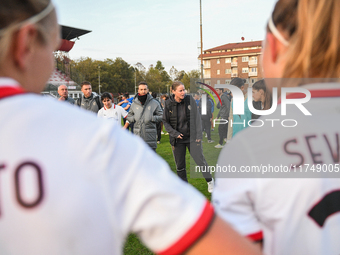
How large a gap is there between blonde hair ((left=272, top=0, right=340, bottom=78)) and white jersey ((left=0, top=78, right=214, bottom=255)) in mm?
543

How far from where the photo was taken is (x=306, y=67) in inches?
31.4

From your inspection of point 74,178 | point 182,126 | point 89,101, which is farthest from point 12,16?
point 89,101

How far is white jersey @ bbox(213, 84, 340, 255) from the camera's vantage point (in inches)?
31.3

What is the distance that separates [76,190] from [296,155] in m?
0.64

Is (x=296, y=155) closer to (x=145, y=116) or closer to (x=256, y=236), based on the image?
(x=256, y=236)

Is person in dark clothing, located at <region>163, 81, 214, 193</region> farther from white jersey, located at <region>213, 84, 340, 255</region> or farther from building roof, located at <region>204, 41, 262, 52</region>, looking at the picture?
building roof, located at <region>204, 41, 262, 52</region>

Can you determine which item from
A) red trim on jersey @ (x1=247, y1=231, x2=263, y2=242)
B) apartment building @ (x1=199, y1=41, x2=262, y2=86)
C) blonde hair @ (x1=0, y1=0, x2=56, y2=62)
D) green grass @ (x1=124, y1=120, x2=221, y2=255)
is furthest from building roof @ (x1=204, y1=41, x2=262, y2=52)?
blonde hair @ (x1=0, y1=0, x2=56, y2=62)

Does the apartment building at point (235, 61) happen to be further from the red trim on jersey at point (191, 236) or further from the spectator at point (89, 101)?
the red trim on jersey at point (191, 236)

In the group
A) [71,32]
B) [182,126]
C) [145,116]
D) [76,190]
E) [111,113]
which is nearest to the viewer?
[76,190]

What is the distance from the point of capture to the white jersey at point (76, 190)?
535mm

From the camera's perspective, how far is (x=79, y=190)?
0.54 meters

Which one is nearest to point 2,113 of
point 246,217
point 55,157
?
point 55,157

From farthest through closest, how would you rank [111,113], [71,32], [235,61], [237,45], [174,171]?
1. [237,45]
2. [235,61]
3. [71,32]
4. [174,171]
5. [111,113]

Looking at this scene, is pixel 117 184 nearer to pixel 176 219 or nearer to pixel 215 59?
pixel 176 219
